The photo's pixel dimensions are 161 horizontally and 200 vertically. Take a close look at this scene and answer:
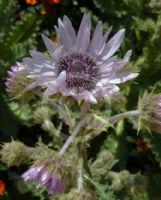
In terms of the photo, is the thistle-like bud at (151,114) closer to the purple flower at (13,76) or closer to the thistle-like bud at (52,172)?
the thistle-like bud at (52,172)

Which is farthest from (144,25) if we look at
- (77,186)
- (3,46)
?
(77,186)

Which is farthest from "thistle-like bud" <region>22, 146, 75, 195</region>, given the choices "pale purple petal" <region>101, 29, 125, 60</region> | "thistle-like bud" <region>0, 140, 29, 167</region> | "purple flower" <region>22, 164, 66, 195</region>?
"pale purple petal" <region>101, 29, 125, 60</region>

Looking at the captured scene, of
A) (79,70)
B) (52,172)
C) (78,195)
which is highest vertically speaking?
(79,70)

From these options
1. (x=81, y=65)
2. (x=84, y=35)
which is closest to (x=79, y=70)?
(x=81, y=65)

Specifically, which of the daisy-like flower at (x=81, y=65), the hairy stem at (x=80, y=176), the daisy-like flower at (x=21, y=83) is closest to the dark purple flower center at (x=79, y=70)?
the daisy-like flower at (x=81, y=65)

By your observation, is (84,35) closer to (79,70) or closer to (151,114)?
(79,70)

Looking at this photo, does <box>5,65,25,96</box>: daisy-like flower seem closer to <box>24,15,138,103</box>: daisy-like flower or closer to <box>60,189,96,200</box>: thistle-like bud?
<box>24,15,138,103</box>: daisy-like flower

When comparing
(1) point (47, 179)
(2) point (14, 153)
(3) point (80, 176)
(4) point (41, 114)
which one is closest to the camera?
(1) point (47, 179)
